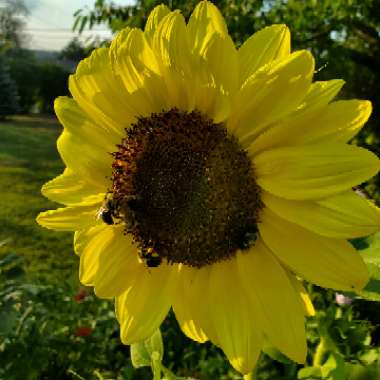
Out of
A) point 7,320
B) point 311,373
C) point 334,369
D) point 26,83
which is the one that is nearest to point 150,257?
point 334,369

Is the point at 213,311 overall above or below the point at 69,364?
above

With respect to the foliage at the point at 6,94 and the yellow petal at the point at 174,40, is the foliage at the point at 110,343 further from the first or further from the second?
the foliage at the point at 6,94

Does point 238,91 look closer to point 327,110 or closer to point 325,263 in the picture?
point 327,110

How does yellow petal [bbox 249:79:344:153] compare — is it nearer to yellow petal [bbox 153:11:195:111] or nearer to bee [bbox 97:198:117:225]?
yellow petal [bbox 153:11:195:111]

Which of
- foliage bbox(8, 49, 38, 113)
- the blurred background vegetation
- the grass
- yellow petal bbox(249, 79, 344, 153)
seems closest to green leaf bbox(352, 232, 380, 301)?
the blurred background vegetation

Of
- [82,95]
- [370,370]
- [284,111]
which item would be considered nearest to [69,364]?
[370,370]
